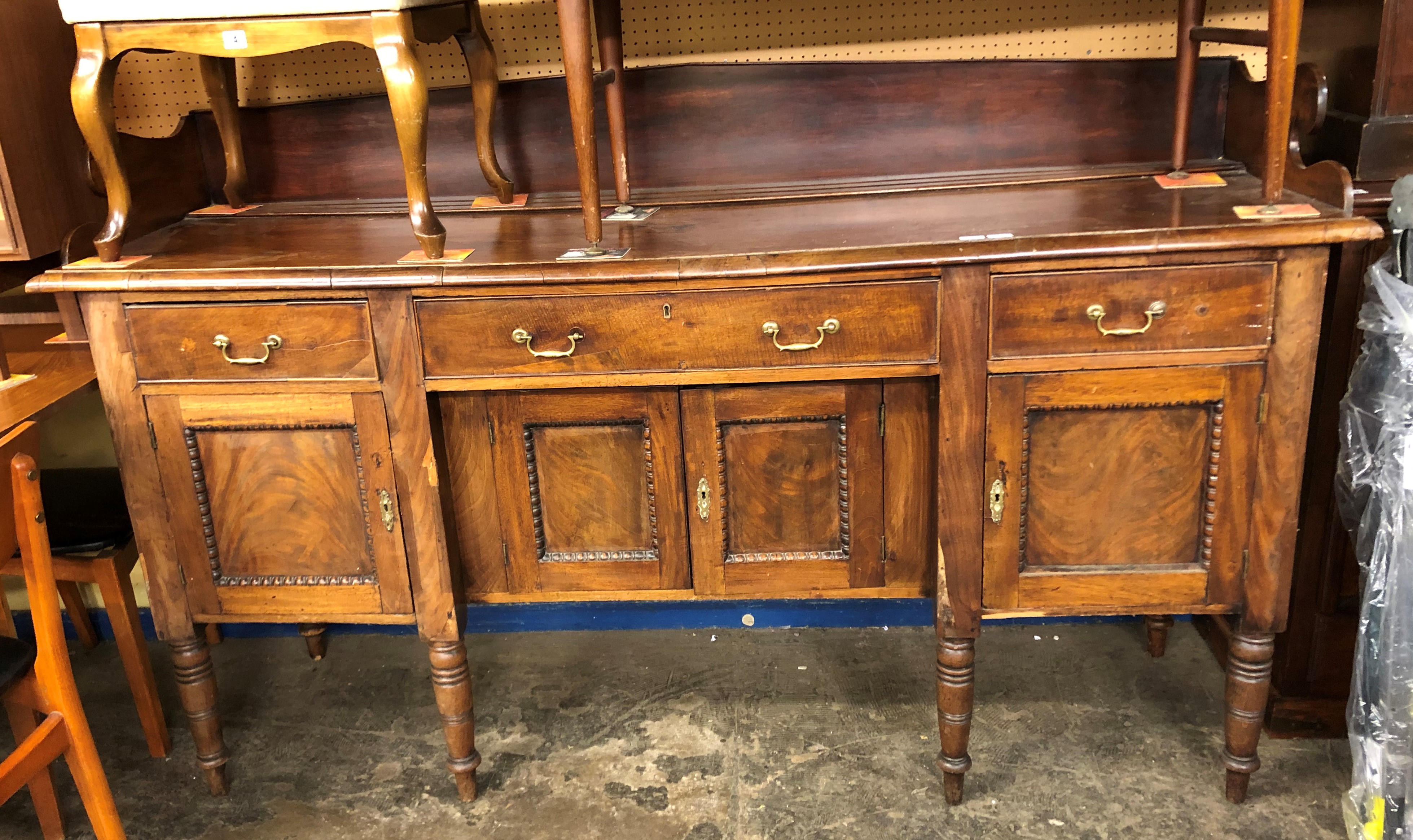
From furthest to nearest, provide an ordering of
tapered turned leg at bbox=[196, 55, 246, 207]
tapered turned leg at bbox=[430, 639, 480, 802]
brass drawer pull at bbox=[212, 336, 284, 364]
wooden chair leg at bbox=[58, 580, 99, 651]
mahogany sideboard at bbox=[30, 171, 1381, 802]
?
wooden chair leg at bbox=[58, 580, 99, 651] → tapered turned leg at bbox=[196, 55, 246, 207] → tapered turned leg at bbox=[430, 639, 480, 802] → brass drawer pull at bbox=[212, 336, 284, 364] → mahogany sideboard at bbox=[30, 171, 1381, 802]

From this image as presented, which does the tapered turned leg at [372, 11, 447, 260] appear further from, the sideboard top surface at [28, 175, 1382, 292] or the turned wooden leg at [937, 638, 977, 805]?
the turned wooden leg at [937, 638, 977, 805]

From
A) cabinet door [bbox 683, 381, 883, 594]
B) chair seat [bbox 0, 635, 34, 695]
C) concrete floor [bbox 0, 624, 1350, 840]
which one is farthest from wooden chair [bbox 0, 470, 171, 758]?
cabinet door [bbox 683, 381, 883, 594]

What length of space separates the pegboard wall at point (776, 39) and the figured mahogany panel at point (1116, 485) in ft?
2.93

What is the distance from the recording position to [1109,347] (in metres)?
1.73

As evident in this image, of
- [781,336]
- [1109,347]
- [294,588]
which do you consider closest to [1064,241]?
[1109,347]

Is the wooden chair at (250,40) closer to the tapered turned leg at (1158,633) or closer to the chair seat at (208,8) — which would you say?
the chair seat at (208,8)

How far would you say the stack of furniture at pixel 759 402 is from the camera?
1.72 meters

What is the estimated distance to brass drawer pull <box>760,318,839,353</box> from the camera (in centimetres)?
174

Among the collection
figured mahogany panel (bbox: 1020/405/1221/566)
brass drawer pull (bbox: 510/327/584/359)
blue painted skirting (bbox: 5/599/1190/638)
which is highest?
brass drawer pull (bbox: 510/327/584/359)

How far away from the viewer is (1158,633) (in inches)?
96.8

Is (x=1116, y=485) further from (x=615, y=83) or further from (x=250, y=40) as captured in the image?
(x=250, y=40)

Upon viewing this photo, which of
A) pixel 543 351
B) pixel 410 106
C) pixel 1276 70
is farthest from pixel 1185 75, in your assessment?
pixel 410 106

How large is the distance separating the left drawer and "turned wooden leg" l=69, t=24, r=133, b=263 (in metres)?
0.19

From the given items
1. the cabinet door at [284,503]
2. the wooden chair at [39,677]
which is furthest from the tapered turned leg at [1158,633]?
the wooden chair at [39,677]
